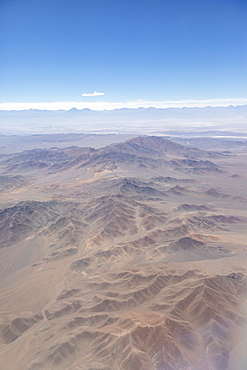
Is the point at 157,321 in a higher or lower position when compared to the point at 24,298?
higher

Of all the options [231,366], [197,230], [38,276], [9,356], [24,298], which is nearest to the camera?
[231,366]

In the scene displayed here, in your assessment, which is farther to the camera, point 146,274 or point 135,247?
point 135,247

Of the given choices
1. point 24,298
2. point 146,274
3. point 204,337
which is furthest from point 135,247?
point 204,337

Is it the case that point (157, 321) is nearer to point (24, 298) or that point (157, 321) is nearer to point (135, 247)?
point (24, 298)

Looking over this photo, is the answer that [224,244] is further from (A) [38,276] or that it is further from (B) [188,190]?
(B) [188,190]

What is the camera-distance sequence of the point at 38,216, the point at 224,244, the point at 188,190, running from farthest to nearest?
the point at 188,190, the point at 38,216, the point at 224,244

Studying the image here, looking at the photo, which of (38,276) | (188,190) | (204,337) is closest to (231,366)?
(204,337)
